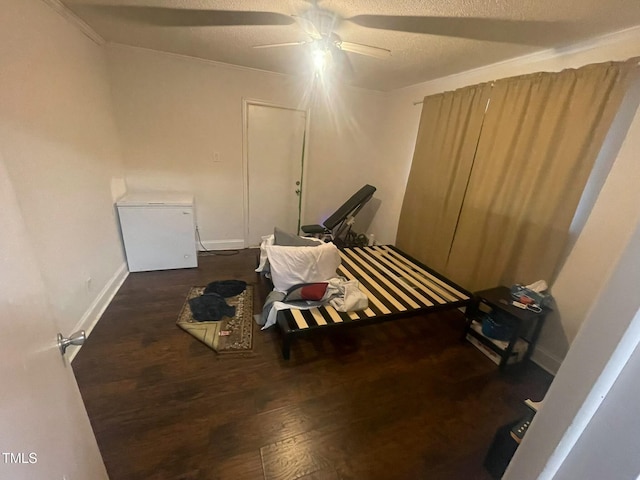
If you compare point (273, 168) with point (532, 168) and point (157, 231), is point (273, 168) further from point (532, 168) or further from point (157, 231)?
point (532, 168)

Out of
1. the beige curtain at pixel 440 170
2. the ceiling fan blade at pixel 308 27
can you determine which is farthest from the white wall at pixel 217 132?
the ceiling fan blade at pixel 308 27

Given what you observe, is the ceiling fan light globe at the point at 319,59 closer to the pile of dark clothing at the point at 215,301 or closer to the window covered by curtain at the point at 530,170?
the window covered by curtain at the point at 530,170

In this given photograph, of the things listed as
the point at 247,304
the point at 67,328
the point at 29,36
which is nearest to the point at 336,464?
the point at 247,304

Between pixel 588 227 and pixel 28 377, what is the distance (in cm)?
289

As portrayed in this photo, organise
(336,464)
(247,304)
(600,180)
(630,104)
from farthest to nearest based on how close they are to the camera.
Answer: (247,304), (600,180), (630,104), (336,464)

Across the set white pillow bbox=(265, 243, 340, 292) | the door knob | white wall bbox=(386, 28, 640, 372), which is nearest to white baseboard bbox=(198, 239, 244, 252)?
white pillow bbox=(265, 243, 340, 292)

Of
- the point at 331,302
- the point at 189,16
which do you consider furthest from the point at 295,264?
the point at 189,16

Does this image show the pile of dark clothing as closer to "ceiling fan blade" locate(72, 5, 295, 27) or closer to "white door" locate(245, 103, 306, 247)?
"white door" locate(245, 103, 306, 247)

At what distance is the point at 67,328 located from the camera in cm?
182

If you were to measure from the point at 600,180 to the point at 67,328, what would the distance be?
→ 3938 millimetres

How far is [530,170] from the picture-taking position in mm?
2041

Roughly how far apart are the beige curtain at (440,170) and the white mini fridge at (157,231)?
108 inches

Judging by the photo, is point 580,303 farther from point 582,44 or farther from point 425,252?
point 582,44

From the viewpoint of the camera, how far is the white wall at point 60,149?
1419 millimetres
